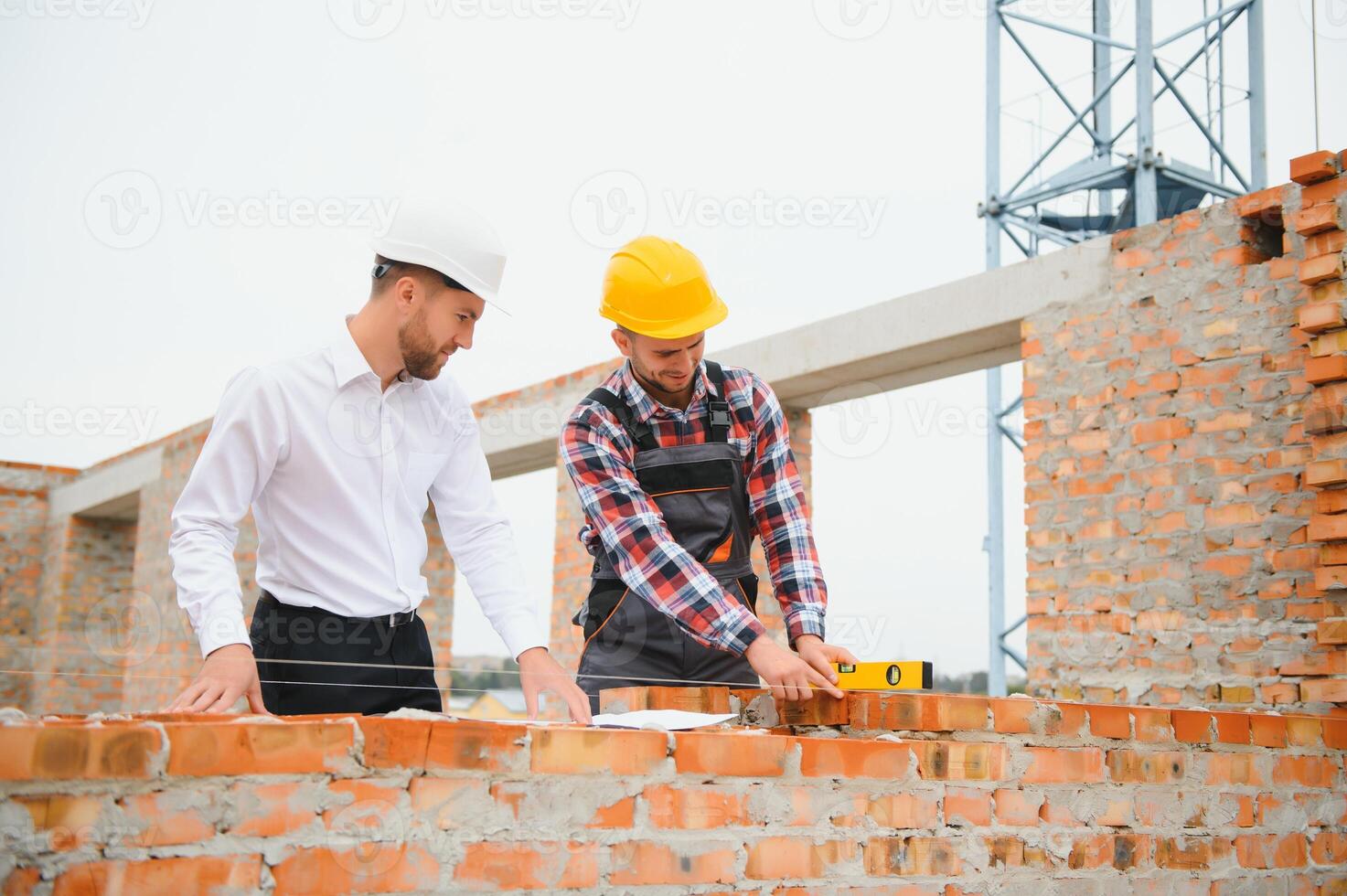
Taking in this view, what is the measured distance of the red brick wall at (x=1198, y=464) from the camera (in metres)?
4.03

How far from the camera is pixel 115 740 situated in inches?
60.7

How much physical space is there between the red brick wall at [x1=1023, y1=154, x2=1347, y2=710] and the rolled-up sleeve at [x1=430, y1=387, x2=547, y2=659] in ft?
8.83

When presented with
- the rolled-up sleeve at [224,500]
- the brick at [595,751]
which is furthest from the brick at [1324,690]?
the rolled-up sleeve at [224,500]

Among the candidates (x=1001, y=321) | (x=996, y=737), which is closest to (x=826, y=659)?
(x=996, y=737)

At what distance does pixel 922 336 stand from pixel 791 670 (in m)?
3.46

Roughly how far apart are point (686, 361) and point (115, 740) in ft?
5.43

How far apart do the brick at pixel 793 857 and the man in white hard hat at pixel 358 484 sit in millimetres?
502

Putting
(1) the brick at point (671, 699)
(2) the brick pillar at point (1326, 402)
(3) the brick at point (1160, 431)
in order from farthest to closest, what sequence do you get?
(3) the brick at point (1160, 431)
(2) the brick pillar at point (1326, 402)
(1) the brick at point (671, 699)

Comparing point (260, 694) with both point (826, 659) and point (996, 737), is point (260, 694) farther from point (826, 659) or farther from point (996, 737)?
point (996, 737)

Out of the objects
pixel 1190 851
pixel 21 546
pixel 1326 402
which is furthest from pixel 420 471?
pixel 21 546

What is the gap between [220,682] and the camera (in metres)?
2.05

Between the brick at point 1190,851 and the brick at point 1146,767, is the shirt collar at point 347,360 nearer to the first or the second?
the brick at point 1146,767

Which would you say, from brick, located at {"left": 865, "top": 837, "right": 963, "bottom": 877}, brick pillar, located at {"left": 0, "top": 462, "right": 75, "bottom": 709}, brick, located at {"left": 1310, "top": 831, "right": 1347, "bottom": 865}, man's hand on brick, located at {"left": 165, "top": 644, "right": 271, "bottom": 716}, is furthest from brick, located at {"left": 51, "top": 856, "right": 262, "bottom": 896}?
brick pillar, located at {"left": 0, "top": 462, "right": 75, "bottom": 709}

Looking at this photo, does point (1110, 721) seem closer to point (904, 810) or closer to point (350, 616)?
point (904, 810)
